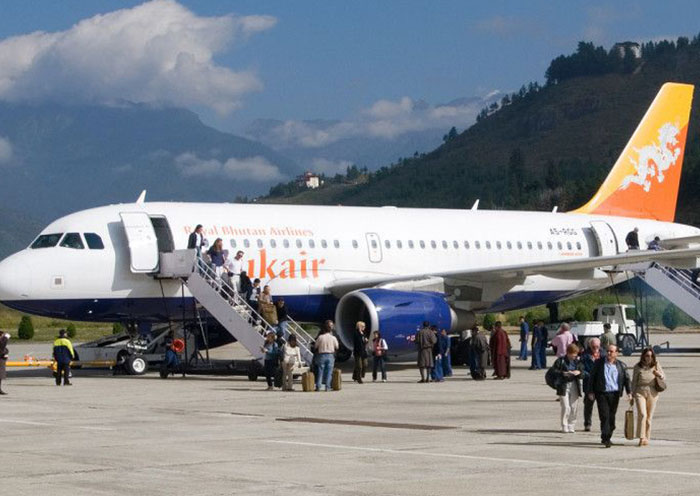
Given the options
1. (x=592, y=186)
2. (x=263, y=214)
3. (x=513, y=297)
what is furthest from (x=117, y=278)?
(x=592, y=186)

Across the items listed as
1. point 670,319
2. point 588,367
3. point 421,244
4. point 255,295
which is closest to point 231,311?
point 255,295

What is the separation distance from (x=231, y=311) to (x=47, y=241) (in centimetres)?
486

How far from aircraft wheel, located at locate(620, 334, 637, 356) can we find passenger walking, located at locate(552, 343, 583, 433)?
24366mm

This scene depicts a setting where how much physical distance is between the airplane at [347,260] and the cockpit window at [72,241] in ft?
0.08

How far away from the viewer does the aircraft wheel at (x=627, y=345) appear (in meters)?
43.8

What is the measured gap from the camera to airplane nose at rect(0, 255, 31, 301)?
31.1 metres

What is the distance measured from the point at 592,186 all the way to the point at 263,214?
11815 centimetres

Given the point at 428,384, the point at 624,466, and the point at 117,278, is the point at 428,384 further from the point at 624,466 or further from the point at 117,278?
the point at 624,466

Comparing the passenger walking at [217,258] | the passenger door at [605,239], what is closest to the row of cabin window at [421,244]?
the passenger door at [605,239]

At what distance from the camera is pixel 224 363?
109 ft

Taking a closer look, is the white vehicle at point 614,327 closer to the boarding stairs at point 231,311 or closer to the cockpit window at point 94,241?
the boarding stairs at point 231,311

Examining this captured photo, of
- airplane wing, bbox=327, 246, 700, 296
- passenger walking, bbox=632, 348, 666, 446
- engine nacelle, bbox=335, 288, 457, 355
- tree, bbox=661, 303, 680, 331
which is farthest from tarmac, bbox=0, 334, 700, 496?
tree, bbox=661, 303, 680, 331

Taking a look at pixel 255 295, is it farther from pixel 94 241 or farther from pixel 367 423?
pixel 367 423

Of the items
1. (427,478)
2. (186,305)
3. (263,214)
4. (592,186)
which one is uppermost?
(592,186)
